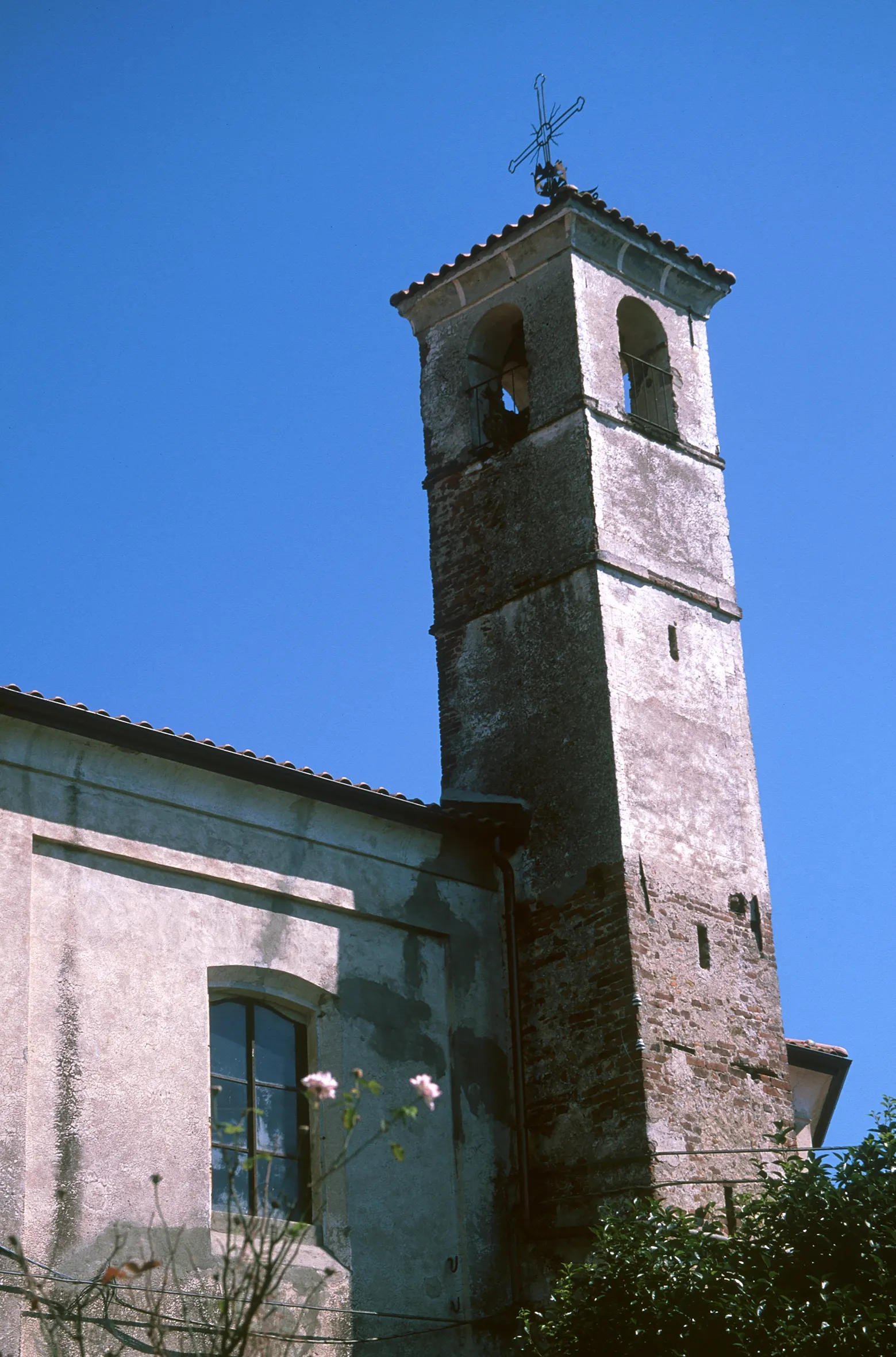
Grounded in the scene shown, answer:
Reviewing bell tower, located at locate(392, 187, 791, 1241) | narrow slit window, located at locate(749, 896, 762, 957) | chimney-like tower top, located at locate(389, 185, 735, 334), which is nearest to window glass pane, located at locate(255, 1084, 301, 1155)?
bell tower, located at locate(392, 187, 791, 1241)

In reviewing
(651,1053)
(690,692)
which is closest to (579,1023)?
(651,1053)

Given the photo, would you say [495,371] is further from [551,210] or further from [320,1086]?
[320,1086]

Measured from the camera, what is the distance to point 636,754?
14438 millimetres

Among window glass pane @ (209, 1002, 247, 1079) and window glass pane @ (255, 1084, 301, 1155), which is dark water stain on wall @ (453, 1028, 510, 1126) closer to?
window glass pane @ (255, 1084, 301, 1155)

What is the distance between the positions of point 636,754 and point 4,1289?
20.8ft

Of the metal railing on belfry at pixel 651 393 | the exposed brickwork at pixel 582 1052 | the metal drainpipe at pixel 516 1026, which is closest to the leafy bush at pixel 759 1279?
the exposed brickwork at pixel 582 1052

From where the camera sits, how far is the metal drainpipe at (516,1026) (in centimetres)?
1345

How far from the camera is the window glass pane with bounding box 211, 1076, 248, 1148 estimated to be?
473 inches

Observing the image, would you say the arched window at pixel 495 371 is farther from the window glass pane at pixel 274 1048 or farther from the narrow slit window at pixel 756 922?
the window glass pane at pixel 274 1048

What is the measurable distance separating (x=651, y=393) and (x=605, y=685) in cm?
377

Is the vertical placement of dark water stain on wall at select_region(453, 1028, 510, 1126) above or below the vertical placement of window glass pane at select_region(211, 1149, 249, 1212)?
above

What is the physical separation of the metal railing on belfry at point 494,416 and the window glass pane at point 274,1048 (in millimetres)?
6042

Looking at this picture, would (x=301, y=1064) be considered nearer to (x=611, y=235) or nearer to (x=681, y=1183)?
(x=681, y=1183)

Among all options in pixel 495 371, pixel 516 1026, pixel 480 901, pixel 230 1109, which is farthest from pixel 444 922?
pixel 495 371
